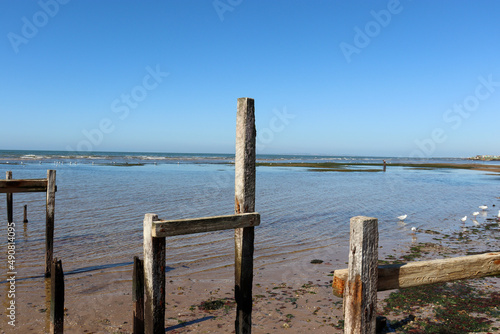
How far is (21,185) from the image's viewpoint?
348 inches

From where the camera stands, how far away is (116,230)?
1252 cm

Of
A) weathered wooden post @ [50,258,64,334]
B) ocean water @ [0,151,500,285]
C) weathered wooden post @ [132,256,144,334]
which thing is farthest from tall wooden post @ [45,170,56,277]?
weathered wooden post @ [132,256,144,334]

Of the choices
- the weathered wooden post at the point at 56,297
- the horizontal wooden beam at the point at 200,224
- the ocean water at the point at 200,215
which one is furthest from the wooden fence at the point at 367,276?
the ocean water at the point at 200,215

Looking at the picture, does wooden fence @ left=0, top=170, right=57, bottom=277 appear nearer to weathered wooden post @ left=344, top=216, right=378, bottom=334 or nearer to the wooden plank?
the wooden plank

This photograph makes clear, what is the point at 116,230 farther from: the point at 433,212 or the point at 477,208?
the point at 477,208

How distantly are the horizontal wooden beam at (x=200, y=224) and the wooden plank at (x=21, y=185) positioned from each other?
6.01m

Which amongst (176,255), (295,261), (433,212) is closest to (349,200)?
(433,212)

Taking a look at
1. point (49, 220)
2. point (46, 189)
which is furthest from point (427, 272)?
point (46, 189)

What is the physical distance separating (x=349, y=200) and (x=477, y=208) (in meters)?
6.52

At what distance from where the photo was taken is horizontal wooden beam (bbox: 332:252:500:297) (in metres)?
3.46

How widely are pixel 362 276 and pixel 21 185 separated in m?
8.53

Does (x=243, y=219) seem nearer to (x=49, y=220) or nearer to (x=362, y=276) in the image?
(x=362, y=276)

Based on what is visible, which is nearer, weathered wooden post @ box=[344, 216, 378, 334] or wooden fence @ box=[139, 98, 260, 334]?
weathered wooden post @ box=[344, 216, 378, 334]

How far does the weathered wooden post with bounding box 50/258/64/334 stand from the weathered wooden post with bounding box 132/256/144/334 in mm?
1007
